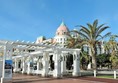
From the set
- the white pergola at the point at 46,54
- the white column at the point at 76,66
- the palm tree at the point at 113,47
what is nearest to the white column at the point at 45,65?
the white pergola at the point at 46,54

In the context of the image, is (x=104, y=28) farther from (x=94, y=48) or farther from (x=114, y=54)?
(x=114, y=54)

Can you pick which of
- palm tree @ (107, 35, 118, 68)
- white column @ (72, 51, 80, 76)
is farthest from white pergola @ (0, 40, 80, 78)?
palm tree @ (107, 35, 118, 68)

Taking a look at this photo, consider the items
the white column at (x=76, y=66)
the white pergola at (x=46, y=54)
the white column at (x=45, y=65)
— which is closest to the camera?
the white pergola at (x=46, y=54)

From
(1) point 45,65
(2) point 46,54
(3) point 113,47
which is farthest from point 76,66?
(3) point 113,47

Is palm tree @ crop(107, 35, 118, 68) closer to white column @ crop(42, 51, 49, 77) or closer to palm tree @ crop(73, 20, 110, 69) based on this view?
palm tree @ crop(73, 20, 110, 69)

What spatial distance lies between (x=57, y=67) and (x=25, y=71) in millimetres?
12372

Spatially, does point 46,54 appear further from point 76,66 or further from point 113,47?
point 113,47

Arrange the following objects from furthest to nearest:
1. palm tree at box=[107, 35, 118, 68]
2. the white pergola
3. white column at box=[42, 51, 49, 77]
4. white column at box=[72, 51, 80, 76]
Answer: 1. palm tree at box=[107, 35, 118, 68]
2. white column at box=[42, 51, 49, 77]
3. white column at box=[72, 51, 80, 76]
4. the white pergola

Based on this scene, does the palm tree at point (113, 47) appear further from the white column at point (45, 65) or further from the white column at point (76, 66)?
the white column at point (45, 65)

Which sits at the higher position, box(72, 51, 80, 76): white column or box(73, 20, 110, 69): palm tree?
box(73, 20, 110, 69): palm tree

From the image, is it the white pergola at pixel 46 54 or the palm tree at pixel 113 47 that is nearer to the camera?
the white pergola at pixel 46 54

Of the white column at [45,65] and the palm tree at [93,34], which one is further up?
the palm tree at [93,34]

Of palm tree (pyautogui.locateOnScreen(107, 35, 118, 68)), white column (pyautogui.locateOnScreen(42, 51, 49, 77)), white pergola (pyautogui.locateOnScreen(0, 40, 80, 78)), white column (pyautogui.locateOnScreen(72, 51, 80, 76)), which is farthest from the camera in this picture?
palm tree (pyautogui.locateOnScreen(107, 35, 118, 68))

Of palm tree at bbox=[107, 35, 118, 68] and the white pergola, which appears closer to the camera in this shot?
the white pergola
